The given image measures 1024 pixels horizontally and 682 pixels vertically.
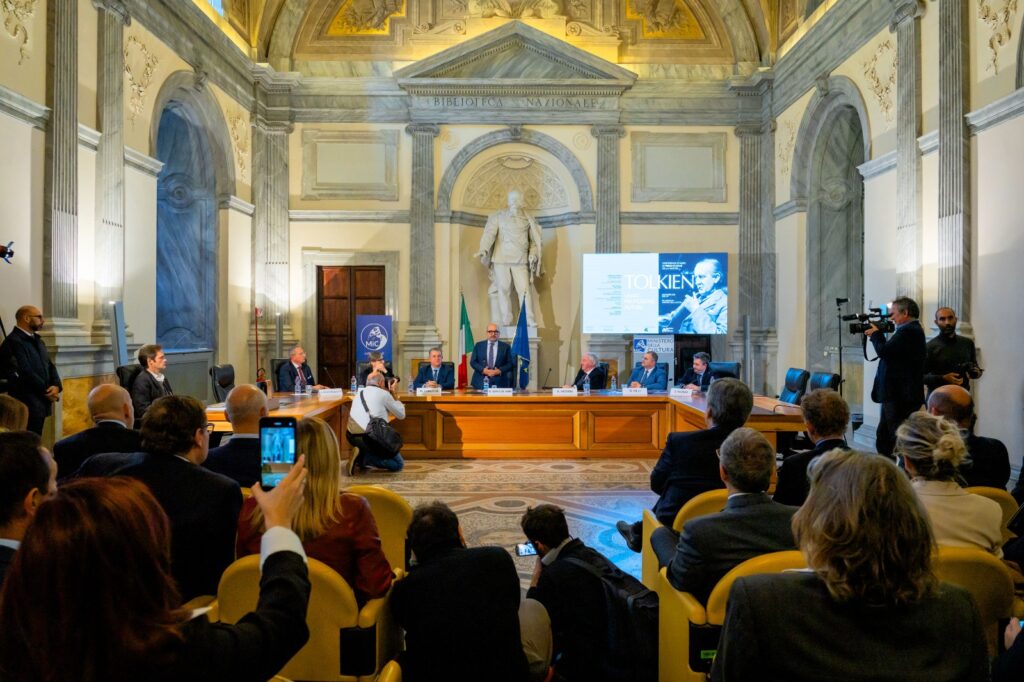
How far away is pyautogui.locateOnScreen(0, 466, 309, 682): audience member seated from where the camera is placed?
0.83 metres

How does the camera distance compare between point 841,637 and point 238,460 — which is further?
point 238,460

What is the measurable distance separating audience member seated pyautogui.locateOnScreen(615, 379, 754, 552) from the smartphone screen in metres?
1.80

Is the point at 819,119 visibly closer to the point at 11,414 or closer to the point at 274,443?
the point at 274,443

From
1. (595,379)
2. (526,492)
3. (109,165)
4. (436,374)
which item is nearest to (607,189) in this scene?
(595,379)

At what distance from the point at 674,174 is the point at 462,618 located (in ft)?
33.8

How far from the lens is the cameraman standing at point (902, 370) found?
4699mm

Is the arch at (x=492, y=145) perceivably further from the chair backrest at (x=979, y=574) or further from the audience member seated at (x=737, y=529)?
the chair backrest at (x=979, y=574)

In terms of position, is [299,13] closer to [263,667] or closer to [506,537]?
[506,537]

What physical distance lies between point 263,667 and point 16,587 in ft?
1.07

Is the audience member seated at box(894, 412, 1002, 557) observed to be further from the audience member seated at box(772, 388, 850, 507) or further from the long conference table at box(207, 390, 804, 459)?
the long conference table at box(207, 390, 804, 459)

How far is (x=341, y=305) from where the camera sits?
1141 centimetres

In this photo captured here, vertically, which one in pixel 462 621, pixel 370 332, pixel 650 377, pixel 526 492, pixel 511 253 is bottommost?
pixel 526 492

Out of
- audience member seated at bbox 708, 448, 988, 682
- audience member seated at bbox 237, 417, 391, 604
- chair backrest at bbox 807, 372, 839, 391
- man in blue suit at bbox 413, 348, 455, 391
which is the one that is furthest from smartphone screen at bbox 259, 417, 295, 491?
man in blue suit at bbox 413, 348, 455, 391

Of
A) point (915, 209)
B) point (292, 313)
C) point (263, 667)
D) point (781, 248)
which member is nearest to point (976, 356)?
point (915, 209)
